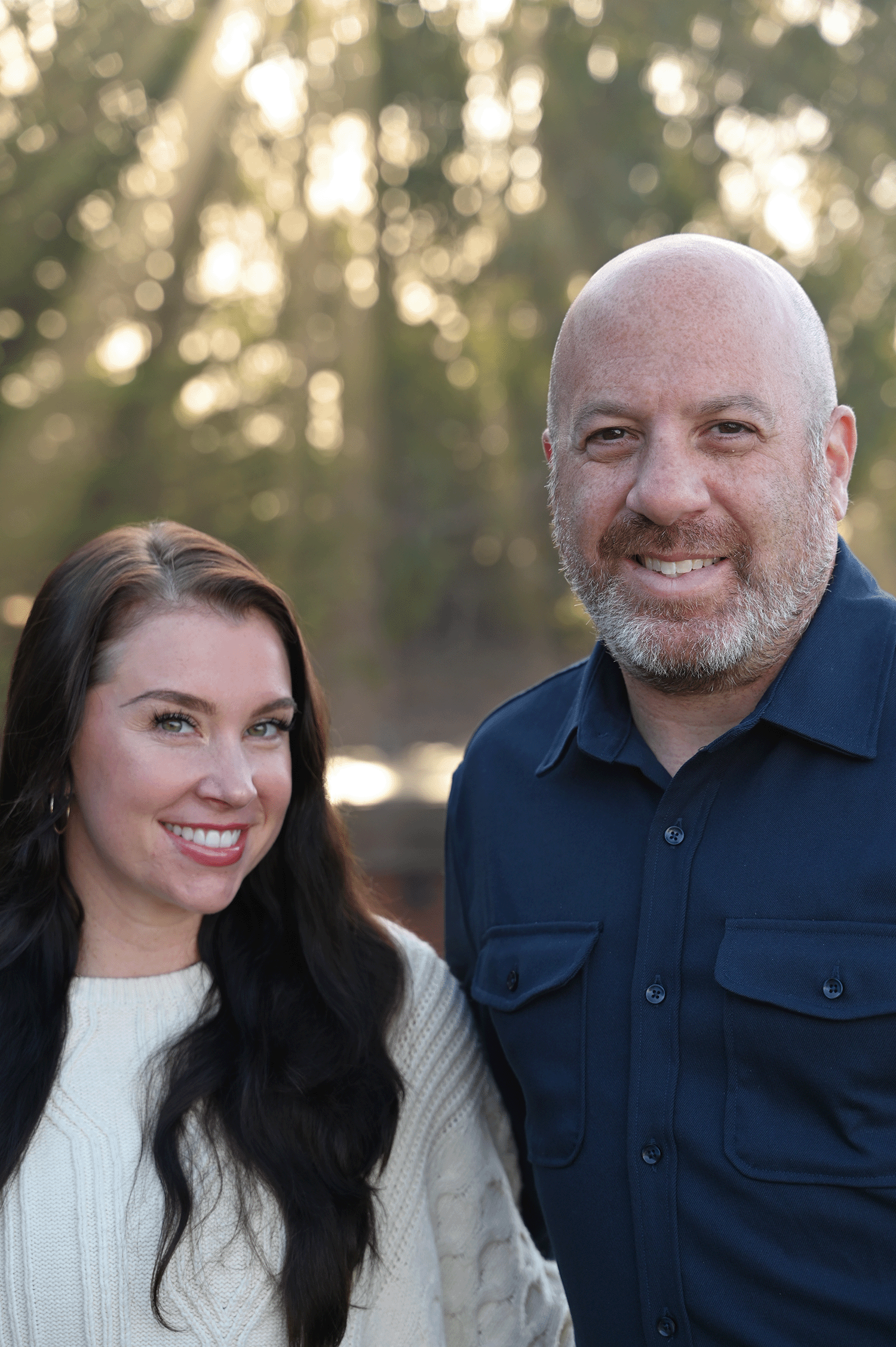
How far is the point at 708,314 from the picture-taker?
1764 millimetres

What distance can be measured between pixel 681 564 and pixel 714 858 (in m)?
0.42

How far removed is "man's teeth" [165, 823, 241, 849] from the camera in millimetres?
1941

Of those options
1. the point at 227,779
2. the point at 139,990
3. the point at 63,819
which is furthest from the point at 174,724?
the point at 139,990

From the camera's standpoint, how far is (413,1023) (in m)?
2.14

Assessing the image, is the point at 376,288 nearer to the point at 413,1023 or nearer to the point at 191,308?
the point at 191,308

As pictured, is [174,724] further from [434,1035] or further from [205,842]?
[434,1035]

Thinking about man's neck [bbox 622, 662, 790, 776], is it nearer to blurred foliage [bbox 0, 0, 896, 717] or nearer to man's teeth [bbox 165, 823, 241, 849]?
man's teeth [bbox 165, 823, 241, 849]

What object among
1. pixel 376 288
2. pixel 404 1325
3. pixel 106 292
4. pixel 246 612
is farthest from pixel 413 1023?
pixel 376 288

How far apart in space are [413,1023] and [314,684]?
1.98 feet

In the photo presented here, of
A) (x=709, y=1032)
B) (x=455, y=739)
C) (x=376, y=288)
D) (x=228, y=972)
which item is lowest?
(x=709, y=1032)

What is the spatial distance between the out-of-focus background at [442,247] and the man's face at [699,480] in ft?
14.5

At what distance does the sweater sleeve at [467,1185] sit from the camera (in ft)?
6.83

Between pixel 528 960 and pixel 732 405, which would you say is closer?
pixel 732 405

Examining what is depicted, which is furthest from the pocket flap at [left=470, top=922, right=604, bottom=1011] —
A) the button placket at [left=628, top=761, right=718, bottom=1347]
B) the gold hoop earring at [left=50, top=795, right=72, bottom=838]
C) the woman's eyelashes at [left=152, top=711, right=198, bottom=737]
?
the gold hoop earring at [left=50, top=795, right=72, bottom=838]
